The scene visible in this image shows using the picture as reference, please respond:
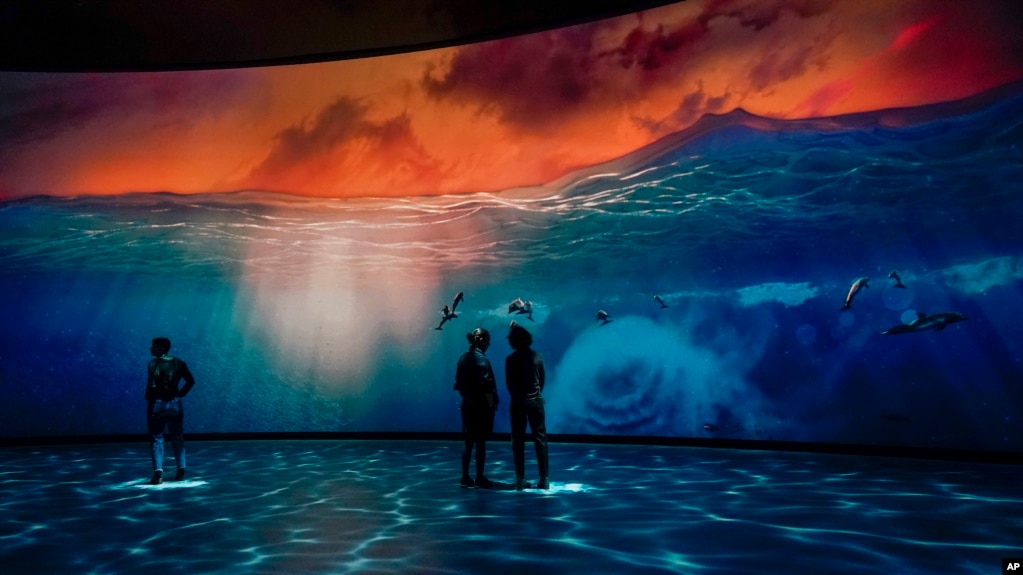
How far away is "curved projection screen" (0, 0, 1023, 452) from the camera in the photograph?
1051 centimetres

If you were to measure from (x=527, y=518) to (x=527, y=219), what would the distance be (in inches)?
369

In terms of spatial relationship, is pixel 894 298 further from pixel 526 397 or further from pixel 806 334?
pixel 526 397

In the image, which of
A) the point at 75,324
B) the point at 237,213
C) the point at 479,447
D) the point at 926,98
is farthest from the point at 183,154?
the point at 926,98

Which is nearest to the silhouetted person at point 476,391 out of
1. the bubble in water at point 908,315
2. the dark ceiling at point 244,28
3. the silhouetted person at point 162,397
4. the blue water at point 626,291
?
the silhouetted person at point 162,397

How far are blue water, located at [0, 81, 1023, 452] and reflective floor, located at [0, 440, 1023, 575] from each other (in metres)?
2.32

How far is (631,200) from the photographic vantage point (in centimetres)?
1386

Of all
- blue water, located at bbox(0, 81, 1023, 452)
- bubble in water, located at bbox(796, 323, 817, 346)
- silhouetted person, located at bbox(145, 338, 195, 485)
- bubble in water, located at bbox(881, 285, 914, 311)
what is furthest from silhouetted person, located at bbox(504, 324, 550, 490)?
bubble in water, located at bbox(881, 285, 914, 311)

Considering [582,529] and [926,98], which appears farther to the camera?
[926,98]

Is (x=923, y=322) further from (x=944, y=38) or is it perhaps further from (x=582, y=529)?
(x=582, y=529)

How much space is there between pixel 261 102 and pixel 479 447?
34.8 feet

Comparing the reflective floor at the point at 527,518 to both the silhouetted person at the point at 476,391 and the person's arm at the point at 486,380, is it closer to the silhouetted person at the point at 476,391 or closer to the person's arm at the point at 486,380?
the silhouetted person at the point at 476,391

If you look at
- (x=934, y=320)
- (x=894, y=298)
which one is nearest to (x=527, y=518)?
(x=934, y=320)

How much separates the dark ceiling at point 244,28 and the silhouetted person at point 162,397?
6556 mm

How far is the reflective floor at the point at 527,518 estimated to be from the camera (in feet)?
13.6
